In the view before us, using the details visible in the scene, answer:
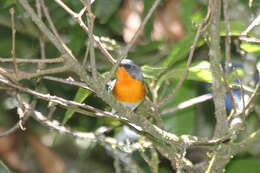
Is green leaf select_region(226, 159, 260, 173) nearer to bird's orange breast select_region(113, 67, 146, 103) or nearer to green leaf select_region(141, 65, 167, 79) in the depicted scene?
bird's orange breast select_region(113, 67, 146, 103)

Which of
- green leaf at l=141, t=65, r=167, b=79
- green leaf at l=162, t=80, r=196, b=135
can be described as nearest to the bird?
green leaf at l=141, t=65, r=167, b=79

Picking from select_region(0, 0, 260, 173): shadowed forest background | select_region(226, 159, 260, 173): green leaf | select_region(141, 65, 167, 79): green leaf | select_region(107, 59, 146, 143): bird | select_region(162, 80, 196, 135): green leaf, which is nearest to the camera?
select_region(0, 0, 260, 173): shadowed forest background

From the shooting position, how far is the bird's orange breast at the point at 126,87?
2.83 meters

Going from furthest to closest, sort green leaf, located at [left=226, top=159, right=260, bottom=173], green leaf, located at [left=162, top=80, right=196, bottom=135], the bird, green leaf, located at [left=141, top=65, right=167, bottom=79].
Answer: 1. green leaf, located at [left=162, top=80, right=196, bottom=135]
2. green leaf, located at [left=226, top=159, right=260, bottom=173]
3. the bird
4. green leaf, located at [left=141, top=65, right=167, bottom=79]

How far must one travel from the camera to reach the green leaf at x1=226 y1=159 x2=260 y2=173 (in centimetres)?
309

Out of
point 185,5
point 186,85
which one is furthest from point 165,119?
point 185,5

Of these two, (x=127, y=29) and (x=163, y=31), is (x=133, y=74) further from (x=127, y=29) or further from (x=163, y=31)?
(x=163, y=31)

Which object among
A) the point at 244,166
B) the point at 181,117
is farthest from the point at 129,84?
the point at 244,166

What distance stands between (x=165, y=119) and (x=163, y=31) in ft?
4.17

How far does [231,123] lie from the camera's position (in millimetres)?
2475

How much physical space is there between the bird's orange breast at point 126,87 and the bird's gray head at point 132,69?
0.10 ft

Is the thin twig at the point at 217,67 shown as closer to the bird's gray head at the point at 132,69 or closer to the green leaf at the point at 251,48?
the green leaf at the point at 251,48

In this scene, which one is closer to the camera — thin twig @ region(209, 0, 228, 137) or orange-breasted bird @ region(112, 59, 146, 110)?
thin twig @ region(209, 0, 228, 137)

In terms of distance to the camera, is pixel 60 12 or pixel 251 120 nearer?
pixel 60 12
